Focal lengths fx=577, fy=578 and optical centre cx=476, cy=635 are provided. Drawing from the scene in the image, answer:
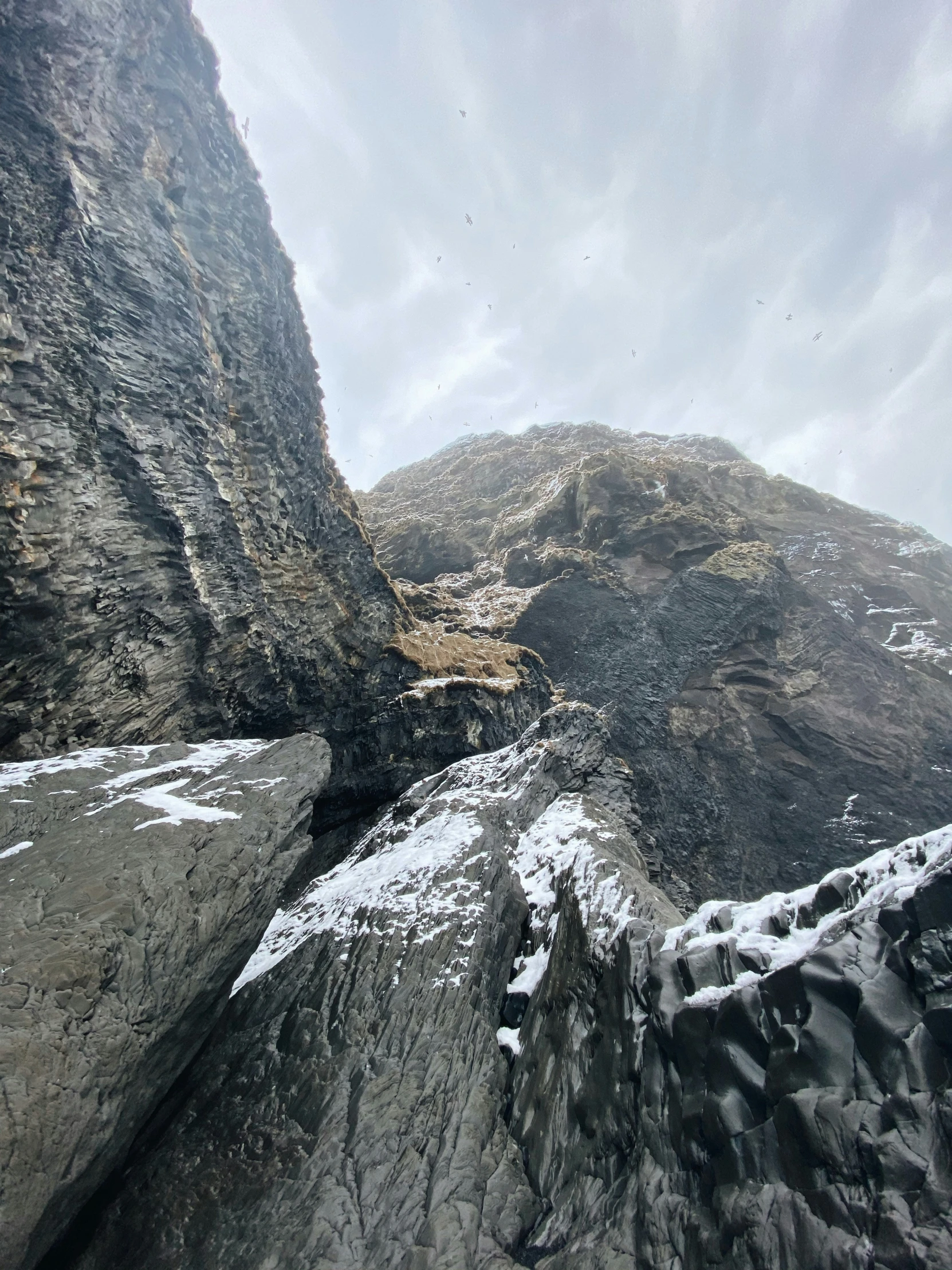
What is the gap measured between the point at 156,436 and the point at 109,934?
13.6 metres

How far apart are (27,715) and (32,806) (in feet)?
11.6

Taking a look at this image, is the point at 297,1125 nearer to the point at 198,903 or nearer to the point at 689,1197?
the point at 198,903

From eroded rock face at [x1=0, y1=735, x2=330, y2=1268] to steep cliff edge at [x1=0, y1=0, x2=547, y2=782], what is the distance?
3547 millimetres

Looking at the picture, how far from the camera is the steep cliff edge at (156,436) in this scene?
1477 cm

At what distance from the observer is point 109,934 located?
33.0 feet

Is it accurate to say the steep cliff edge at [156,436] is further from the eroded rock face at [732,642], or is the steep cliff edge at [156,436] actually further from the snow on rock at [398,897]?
the eroded rock face at [732,642]

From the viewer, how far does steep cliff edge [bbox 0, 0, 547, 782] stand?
48.5 ft

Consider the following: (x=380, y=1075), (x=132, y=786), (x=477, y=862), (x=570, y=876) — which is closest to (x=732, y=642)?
(x=570, y=876)

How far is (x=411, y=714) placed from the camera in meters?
25.3

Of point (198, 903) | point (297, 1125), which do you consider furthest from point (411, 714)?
point (297, 1125)

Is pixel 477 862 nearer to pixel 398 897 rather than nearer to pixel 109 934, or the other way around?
pixel 398 897

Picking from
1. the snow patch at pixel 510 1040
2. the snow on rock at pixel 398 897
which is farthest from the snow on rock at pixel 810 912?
the snow on rock at pixel 398 897

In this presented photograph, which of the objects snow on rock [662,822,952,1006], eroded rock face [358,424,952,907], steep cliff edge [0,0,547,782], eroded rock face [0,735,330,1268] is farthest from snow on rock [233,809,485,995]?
eroded rock face [358,424,952,907]

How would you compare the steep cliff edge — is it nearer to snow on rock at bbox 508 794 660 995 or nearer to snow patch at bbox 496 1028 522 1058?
snow on rock at bbox 508 794 660 995
